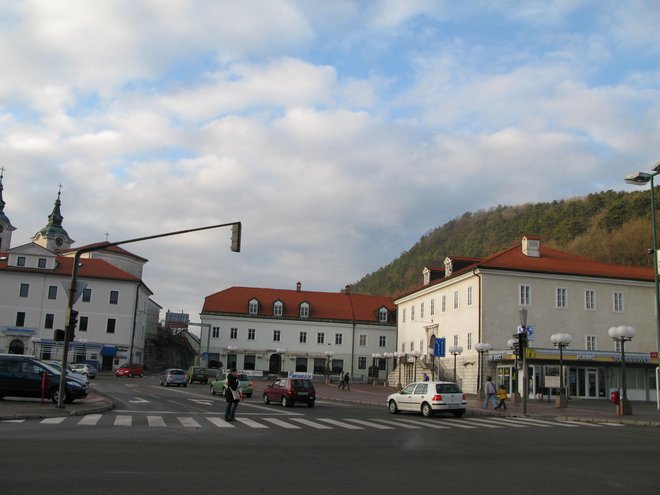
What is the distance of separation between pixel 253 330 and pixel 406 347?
20733mm

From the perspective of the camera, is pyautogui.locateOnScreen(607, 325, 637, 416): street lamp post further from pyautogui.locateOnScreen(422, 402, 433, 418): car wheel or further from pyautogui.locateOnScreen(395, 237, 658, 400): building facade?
pyautogui.locateOnScreen(395, 237, 658, 400): building facade

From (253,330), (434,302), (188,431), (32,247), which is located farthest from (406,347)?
(188,431)

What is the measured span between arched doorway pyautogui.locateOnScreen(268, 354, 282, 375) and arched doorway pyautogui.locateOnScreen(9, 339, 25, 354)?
94.8 feet

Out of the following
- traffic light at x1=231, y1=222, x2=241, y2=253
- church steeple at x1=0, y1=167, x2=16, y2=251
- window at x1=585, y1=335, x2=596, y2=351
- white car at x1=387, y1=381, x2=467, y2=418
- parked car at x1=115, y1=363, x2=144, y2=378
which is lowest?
parked car at x1=115, y1=363, x2=144, y2=378

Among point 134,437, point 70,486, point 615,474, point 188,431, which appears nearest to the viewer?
point 70,486

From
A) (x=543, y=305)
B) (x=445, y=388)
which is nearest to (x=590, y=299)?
(x=543, y=305)

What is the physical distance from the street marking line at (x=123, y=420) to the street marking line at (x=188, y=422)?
1554 millimetres

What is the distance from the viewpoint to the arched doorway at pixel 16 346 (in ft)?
237

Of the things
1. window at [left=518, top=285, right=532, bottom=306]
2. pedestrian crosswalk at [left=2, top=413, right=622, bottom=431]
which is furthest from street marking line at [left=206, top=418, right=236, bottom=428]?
window at [left=518, top=285, right=532, bottom=306]

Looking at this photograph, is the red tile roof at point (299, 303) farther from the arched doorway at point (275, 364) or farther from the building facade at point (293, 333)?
the arched doorway at point (275, 364)

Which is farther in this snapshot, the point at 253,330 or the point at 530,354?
the point at 253,330

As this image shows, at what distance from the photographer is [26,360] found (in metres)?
26.0

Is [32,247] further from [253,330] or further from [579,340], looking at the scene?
[579,340]

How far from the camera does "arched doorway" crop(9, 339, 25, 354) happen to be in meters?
72.3
